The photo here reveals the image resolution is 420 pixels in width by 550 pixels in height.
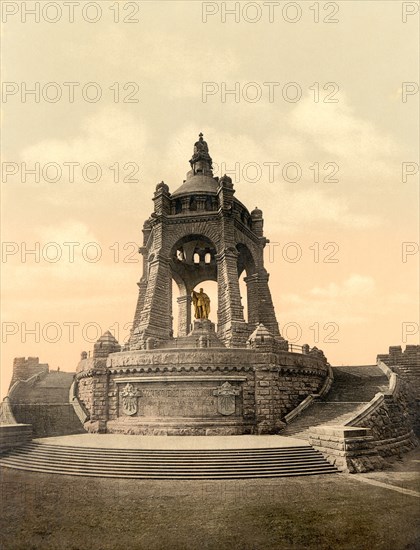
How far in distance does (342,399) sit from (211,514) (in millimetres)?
14292

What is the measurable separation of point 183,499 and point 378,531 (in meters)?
4.99

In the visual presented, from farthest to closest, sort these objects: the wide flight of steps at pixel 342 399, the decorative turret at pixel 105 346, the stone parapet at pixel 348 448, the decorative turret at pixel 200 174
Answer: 1. the decorative turret at pixel 200 174
2. the decorative turret at pixel 105 346
3. the wide flight of steps at pixel 342 399
4. the stone parapet at pixel 348 448

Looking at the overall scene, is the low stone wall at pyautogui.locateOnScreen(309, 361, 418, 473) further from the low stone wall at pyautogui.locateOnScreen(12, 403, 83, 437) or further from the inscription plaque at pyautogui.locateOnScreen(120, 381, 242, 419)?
the low stone wall at pyautogui.locateOnScreen(12, 403, 83, 437)

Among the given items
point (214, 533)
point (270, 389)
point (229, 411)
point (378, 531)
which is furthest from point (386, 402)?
point (214, 533)

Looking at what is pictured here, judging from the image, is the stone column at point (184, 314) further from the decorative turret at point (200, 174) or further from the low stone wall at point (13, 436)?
the low stone wall at point (13, 436)

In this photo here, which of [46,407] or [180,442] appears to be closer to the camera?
[180,442]

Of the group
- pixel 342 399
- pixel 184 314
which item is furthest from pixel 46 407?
pixel 342 399

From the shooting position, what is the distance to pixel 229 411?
1953 centimetres

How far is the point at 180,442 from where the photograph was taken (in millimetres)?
16984

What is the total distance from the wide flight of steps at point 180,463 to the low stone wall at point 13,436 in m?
1.51

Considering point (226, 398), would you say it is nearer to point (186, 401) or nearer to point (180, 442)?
point (186, 401)

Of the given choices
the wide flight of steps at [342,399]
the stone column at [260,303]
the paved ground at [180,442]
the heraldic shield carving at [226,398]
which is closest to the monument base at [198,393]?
the heraldic shield carving at [226,398]

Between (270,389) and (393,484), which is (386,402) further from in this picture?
(393,484)

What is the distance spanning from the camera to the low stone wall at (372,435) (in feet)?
47.5
